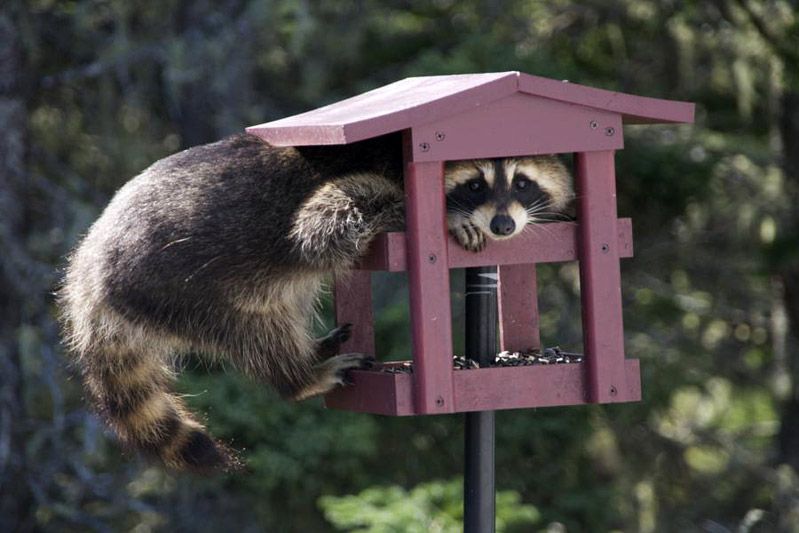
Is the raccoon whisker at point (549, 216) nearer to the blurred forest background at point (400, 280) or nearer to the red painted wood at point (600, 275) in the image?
the red painted wood at point (600, 275)

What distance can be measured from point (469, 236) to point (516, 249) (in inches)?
4.8

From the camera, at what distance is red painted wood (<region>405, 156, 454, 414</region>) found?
319 cm

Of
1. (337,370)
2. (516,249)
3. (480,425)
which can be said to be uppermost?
(516,249)

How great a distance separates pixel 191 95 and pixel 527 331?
370 cm

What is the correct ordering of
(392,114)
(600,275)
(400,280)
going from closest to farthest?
(392,114) < (600,275) < (400,280)

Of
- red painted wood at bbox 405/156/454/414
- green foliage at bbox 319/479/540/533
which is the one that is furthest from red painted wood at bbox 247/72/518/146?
green foliage at bbox 319/479/540/533

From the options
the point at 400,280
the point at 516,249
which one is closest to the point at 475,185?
the point at 516,249

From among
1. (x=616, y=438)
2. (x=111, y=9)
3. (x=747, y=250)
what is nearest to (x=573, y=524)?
(x=616, y=438)

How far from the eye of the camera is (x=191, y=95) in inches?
275

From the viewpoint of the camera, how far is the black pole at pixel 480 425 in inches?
126

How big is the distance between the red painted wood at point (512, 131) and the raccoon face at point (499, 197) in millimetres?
115

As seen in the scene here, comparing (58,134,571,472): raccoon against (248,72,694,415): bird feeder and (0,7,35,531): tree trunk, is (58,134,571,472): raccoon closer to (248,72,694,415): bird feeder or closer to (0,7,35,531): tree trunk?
(248,72,694,415): bird feeder

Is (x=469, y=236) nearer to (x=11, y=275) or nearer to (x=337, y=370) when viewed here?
(x=337, y=370)

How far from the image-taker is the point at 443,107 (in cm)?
312
